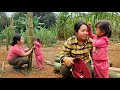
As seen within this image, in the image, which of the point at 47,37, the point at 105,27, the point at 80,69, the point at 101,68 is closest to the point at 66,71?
the point at 80,69

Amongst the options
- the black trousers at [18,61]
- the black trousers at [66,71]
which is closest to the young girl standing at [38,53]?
the black trousers at [18,61]

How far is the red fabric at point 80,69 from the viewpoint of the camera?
107 inches

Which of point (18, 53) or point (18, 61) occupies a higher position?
point (18, 53)

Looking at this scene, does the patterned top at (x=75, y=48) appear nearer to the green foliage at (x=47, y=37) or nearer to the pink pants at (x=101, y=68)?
the pink pants at (x=101, y=68)

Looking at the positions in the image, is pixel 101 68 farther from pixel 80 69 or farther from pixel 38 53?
pixel 38 53

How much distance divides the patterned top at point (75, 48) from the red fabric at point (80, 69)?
13 centimetres

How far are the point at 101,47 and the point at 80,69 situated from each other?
0.98 feet

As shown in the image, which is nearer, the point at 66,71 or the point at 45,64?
the point at 66,71

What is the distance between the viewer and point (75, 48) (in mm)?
2846

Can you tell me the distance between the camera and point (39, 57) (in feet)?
11.8

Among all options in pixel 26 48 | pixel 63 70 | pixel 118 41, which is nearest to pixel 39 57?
pixel 26 48

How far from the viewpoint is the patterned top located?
283 centimetres

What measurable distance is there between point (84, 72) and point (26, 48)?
3.49 ft
